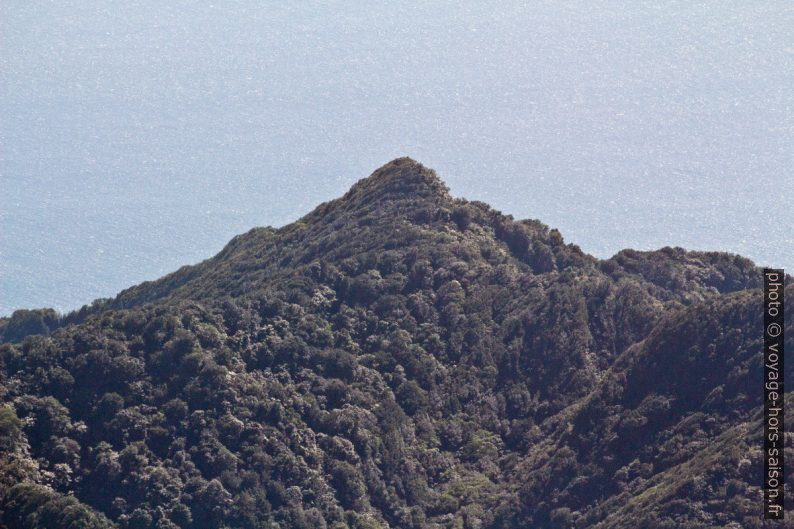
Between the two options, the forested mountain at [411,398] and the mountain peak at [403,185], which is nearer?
the forested mountain at [411,398]

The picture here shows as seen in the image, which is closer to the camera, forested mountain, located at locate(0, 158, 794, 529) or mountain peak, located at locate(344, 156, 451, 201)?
forested mountain, located at locate(0, 158, 794, 529)

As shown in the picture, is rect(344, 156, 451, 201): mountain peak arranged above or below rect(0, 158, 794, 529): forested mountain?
above

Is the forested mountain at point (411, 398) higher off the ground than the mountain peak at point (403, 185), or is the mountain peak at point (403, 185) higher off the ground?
the mountain peak at point (403, 185)

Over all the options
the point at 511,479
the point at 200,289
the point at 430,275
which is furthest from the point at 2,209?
the point at 511,479

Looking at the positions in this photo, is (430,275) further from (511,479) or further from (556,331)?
(511,479)

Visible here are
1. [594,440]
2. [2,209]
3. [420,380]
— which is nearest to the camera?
[594,440]
